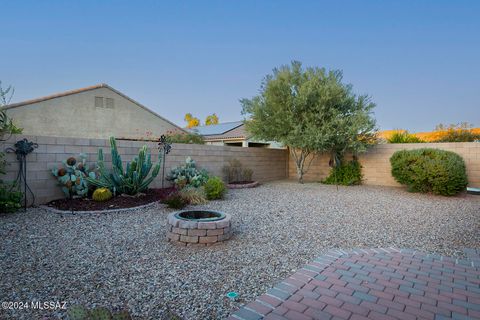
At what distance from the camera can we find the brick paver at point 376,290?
2.33m

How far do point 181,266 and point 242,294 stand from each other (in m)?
1.00

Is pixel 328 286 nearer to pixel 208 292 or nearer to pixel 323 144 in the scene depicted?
pixel 208 292

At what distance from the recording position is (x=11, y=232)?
4.53 meters

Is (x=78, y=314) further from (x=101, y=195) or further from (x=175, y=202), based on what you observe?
(x=101, y=195)

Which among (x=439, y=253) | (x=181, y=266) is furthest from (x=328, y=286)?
(x=439, y=253)

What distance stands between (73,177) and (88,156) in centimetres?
87

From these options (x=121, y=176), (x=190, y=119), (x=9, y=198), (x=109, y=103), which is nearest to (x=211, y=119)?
(x=190, y=119)

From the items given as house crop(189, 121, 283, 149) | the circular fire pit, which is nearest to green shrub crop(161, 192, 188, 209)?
the circular fire pit

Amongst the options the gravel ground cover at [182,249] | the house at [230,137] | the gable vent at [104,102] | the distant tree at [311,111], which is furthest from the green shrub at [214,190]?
the gable vent at [104,102]

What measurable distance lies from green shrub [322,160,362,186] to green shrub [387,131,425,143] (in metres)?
2.09

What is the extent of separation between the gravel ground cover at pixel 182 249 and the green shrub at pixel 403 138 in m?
5.88

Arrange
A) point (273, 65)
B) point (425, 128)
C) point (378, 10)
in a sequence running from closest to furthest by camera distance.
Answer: point (378, 10), point (273, 65), point (425, 128)

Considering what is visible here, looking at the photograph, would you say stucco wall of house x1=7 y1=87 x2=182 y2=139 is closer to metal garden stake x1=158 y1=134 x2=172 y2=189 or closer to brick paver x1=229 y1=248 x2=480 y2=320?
metal garden stake x1=158 y1=134 x2=172 y2=189

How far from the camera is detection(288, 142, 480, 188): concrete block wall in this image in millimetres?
10297
